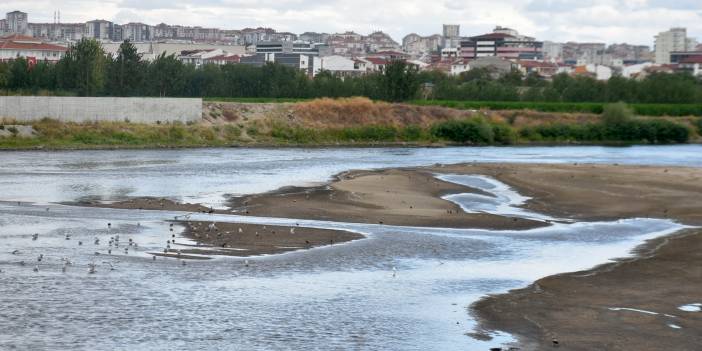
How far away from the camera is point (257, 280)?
2597 cm

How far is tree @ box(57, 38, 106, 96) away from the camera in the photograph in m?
96.4

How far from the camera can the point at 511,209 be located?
40688mm

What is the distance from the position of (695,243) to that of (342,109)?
61385 mm

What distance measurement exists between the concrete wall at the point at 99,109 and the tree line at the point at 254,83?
51.6 feet

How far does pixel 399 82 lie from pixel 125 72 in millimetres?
26253

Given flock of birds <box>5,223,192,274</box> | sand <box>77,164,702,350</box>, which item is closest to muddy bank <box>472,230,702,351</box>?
sand <box>77,164,702,350</box>

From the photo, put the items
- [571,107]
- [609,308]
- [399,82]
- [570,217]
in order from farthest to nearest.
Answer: [571,107] → [399,82] → [570,217] → [609,308]

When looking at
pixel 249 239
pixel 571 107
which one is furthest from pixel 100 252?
pixel 571 107

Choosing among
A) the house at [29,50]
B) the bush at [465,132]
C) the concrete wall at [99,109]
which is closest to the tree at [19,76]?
the concrete wall at [99,109]

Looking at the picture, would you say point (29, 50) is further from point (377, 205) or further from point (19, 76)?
point (377, 205)

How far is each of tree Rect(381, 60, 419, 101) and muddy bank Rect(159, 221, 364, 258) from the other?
2981 inches

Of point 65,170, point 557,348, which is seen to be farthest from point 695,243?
point 65,170

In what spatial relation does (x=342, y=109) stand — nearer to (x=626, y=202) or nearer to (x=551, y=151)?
(x=551, y=151)

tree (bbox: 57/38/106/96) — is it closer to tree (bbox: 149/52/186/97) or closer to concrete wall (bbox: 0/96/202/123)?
tree (bbox: 149/52/186/97)
